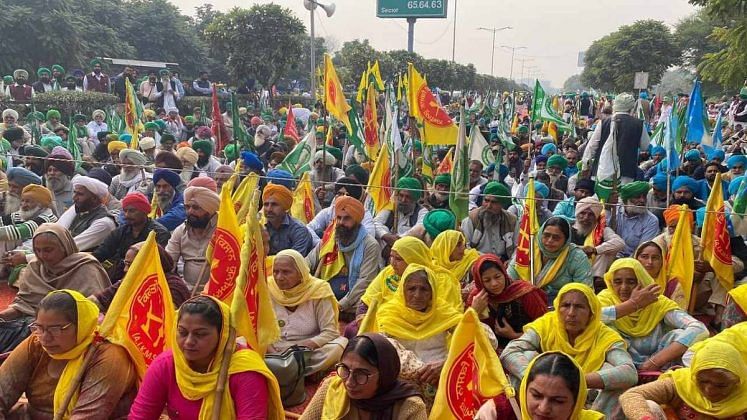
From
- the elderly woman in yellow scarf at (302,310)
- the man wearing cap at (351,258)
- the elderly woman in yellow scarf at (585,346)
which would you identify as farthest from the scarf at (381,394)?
the man wearing cap at (351,258)

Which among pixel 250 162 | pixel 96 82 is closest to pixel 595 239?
pixel 250 162

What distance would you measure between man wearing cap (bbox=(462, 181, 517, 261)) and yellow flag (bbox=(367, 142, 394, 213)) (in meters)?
1.10

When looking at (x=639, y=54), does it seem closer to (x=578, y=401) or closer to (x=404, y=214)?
(x=404, y=214)

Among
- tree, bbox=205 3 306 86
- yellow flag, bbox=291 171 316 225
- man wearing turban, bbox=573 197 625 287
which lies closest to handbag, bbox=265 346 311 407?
man wearing turban, bbox=573 197 625 287

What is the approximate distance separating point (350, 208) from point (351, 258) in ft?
1.40

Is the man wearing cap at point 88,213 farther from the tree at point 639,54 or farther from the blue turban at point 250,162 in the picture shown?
the tree at point 639,54

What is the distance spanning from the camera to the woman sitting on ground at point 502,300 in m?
4.15

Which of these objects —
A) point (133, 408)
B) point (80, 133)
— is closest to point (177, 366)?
point (133, 408)

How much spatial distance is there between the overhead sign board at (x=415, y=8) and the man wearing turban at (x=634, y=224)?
47.7 m

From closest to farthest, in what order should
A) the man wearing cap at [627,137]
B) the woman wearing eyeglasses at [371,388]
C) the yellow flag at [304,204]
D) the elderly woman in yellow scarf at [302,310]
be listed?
1. the woman wearing eyeglasses at [371,388]
2. the elderly woman in yellow scarf at [302,310]
3. the yellow flag at [304,204]
4. the man wearing cap at [627,137]

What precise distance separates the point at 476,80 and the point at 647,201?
48.7 meters

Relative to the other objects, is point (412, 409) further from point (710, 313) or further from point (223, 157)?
point (223, 157)

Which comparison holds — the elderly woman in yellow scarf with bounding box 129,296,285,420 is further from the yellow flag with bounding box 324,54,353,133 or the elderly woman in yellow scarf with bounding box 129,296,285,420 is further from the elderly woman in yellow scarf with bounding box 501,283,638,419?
the yellow flag with bounding box 324,54,353,133

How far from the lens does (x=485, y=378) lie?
309 cm
